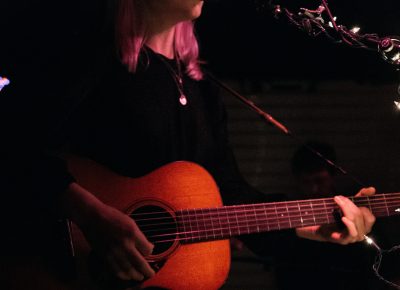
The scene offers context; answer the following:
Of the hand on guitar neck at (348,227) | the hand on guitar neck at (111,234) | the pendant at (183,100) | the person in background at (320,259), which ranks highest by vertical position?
the pendant at (183,100)

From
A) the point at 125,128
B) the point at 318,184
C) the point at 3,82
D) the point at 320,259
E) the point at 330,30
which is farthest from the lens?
the point at 318,184

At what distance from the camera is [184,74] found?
206cm

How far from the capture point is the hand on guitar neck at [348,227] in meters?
1.91

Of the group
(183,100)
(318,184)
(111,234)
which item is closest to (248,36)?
(318,184)

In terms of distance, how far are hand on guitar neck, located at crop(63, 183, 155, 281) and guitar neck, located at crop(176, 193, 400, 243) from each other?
235 millimetres

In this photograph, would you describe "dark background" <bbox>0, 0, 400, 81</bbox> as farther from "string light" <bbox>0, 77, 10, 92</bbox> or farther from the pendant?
the pendant

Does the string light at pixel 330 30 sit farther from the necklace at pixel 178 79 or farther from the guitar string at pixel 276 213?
the guitar string at pixel 276 213

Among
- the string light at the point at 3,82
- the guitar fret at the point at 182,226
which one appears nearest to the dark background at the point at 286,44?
the string light at the point at 3,82

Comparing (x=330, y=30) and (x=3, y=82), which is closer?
(x=330, y=30)

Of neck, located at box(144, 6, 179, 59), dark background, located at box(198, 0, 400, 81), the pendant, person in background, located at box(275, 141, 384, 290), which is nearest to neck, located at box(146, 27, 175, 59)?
neck, located at box(144, 6, 179, 59)

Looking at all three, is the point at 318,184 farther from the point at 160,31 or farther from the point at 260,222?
the point at 160,31

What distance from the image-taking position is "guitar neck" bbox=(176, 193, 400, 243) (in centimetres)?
175

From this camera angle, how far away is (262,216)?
1.88 m

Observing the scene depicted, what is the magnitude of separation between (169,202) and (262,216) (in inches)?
14.8
